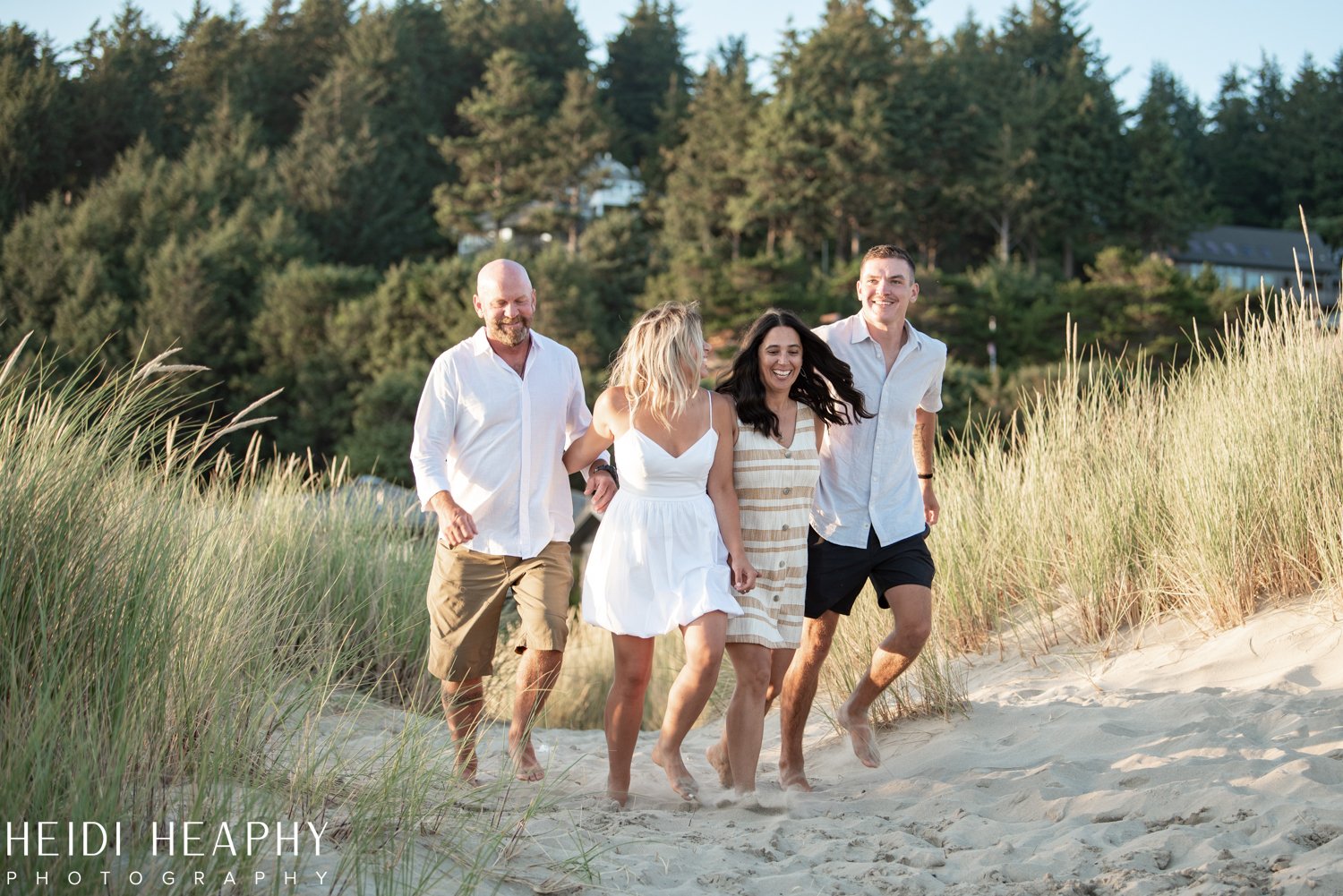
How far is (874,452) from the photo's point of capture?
4.66 metres

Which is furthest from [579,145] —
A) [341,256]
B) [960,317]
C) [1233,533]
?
[1233,533]

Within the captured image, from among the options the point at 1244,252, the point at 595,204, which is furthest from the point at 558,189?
the point at 1244,252

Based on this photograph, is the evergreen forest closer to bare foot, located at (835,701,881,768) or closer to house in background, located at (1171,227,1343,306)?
house in background, located at (1171,227,1343,306)

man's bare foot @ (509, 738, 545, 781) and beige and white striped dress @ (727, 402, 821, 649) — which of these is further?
man's bare foot @ (509, 738, 545, 781)

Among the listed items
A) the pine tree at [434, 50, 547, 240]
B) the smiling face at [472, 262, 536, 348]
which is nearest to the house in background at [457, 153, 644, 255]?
the pine tree at [434, 50, 547, 240]

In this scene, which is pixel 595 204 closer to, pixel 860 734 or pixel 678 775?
pixel 860 734

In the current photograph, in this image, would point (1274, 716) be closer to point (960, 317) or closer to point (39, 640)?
point (39, 640)

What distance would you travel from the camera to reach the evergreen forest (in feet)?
125

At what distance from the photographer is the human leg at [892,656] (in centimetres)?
457

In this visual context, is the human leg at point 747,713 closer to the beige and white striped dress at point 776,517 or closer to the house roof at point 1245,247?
the beige and white striped dress at point 776,517

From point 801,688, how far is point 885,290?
150 cm

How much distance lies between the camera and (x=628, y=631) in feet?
14.3

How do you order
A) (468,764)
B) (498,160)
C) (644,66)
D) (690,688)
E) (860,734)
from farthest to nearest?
(644,66) < (498,160) < (860,734) < (690,688) < (468,764)

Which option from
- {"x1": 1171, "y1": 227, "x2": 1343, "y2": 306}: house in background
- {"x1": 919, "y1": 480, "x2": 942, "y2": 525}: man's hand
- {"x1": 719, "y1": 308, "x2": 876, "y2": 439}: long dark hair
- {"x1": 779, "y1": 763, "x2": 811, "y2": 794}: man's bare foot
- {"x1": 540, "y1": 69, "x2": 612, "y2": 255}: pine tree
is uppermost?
{"x1": 540, "y1": 69, "x2": 612, "y2": 255}: pine tree
